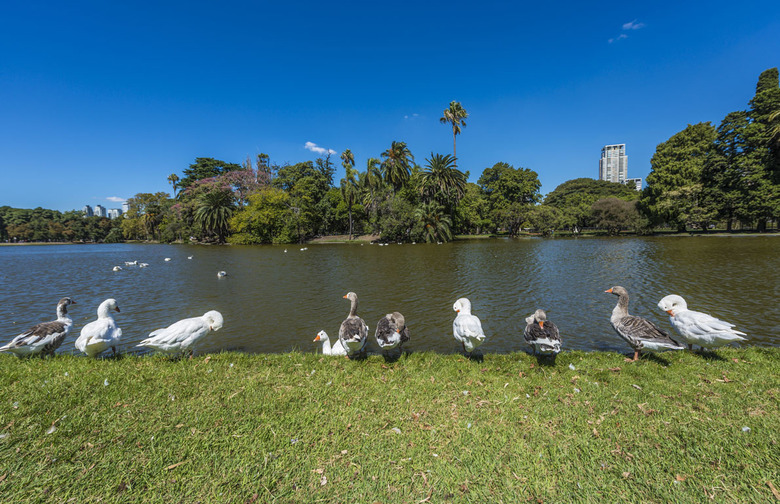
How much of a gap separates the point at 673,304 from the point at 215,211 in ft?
234

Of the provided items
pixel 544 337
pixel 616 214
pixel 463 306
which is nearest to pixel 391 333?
pixel 463 306

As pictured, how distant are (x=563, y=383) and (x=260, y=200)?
217ft

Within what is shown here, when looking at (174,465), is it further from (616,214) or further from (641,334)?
(616,214)

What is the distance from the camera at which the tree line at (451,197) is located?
158 ft

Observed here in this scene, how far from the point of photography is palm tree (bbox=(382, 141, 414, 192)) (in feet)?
197

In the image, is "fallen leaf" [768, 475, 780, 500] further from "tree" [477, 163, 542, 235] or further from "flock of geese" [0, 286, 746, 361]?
"tree" [477, 163, 542, 235]

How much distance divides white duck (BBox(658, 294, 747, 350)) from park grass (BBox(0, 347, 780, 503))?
498 millimetres

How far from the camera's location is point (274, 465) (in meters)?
3.43

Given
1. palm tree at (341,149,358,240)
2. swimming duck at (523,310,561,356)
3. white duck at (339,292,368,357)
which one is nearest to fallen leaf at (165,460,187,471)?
white duck at (339,292,368,357)

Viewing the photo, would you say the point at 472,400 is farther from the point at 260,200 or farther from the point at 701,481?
the point at 260,200

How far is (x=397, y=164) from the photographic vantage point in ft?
199

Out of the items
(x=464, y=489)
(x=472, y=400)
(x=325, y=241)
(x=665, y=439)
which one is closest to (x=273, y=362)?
(x=472, y=400)

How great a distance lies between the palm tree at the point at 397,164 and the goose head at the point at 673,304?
56532mm

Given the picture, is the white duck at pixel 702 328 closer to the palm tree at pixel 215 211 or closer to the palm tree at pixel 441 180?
the palm tree at pixel 441 180
